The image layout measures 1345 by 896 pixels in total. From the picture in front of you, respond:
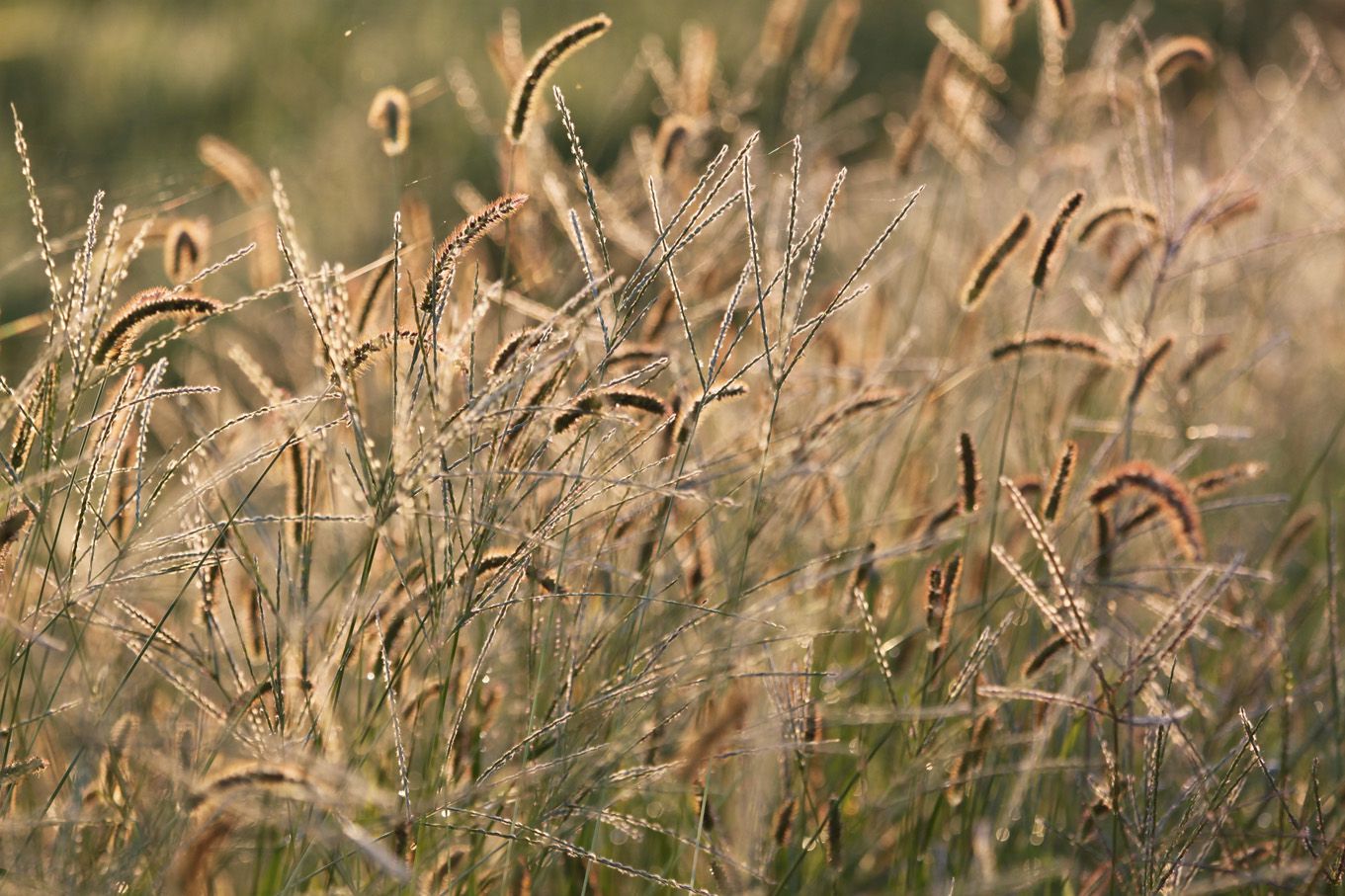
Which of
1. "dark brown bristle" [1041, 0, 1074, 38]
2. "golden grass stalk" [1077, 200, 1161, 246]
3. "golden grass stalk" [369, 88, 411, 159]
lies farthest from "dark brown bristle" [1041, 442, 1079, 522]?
"golden grass stalk" [369, 88, 411, 159]

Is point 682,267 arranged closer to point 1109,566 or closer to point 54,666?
point 1109,566

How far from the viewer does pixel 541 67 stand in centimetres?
179

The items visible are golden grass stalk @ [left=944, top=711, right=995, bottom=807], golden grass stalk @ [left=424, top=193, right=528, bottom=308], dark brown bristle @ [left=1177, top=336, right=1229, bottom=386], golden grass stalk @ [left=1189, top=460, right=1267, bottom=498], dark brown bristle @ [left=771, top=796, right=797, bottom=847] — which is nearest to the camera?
golden grass stalk @ [left=424, top=193, right=528, bottom=308]

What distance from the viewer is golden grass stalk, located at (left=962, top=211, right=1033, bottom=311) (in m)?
1.94

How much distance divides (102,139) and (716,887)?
5227 mm

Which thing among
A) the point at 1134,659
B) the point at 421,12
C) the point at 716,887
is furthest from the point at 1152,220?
the point at 421,12

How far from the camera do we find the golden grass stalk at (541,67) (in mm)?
1775

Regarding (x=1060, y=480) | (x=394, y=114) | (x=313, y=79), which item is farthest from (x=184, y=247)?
(x=313, y=79)

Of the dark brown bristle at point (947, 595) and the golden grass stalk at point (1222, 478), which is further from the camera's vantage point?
the golden grass stalk at point (1222, 478)

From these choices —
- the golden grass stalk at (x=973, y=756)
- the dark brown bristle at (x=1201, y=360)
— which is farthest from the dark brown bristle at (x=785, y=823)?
the dark brown bristle at (x=1201, y=360)

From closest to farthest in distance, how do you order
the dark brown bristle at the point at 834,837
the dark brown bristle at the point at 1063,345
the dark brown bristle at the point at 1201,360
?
the dark brown bristle at the point at 834,837, the dark brown bristle at the point at 1063,345, the dark brown bristle at the point at 1201,360

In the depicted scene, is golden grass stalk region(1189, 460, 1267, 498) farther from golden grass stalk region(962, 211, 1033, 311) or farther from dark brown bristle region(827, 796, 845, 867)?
dark brown bristle region(827, 796, 845, 867)

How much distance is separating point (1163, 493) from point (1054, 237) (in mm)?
404

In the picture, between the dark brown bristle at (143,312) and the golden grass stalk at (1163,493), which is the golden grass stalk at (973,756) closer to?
the golden grass stalk at (1163,493)
